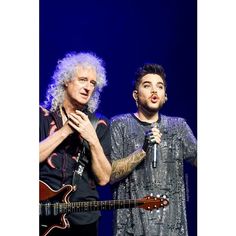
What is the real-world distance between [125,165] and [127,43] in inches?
29.3

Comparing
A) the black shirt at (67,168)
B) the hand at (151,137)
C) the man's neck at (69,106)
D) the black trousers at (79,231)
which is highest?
the man's neck at (69,106)

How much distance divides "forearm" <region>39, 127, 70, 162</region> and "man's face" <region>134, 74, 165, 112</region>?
557 millimetres

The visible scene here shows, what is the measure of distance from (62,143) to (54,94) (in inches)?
11.2

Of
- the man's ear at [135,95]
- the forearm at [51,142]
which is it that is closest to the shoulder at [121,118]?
the man's ear at [135,95]

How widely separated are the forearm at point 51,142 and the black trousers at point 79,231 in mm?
423

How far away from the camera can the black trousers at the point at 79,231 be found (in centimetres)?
425

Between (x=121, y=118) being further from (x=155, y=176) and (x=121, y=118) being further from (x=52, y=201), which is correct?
(x=52, y=201)

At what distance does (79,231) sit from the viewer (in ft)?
14.1

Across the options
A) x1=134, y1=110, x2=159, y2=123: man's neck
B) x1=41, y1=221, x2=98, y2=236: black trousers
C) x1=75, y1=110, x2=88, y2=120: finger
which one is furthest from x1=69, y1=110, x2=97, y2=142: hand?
x1=41, y1=221, x2=98, y2=236: black trousers

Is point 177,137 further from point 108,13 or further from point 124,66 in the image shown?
point 108,13

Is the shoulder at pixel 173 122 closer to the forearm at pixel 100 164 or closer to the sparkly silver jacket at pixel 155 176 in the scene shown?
the sparkly silver jacket at pixel 155 176
